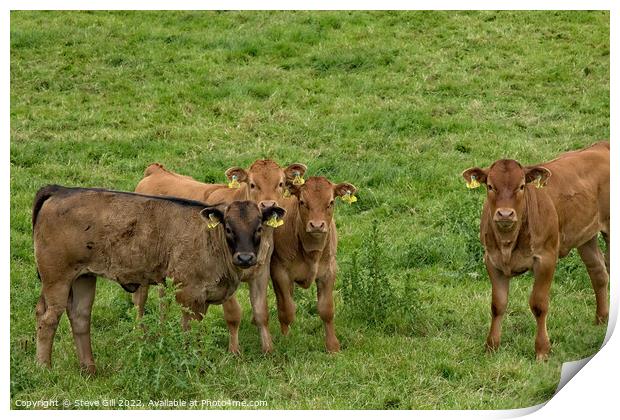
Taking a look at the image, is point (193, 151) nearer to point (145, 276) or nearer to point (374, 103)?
point (374, 103)

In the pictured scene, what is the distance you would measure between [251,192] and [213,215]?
1.00m

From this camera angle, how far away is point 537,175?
28.4 ft

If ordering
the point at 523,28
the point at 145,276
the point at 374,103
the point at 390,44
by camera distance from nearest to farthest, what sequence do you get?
Answer: the point at 145,276
the point at 523,28
the point at 390,44
the point at 374,103

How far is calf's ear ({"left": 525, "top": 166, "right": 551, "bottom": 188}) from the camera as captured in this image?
8.62 metres

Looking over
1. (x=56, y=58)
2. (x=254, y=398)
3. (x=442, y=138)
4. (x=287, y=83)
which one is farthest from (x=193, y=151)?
(x=254, y=398)

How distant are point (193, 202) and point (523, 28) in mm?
3507

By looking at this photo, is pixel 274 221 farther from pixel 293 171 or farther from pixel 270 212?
pixel 293 171

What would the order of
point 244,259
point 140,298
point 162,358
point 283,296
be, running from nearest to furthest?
point 162,358, point 244,259, point 283,296, point 140,298

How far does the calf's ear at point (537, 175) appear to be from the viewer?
862 centimetres

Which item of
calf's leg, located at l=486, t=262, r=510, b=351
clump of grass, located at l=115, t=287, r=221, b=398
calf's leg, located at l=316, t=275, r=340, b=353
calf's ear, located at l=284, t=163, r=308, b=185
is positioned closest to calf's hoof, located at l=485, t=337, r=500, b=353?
calf's leg, located at l=486, t=262, r=510, b=351

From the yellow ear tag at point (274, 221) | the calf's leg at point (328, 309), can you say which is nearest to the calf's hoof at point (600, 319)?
the calf's leg at point (328, 309)

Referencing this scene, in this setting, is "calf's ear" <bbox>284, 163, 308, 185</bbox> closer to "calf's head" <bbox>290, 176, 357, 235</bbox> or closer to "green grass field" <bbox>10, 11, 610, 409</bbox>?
"calf's head" <bbox>290, 176, 357, 235</bbox>

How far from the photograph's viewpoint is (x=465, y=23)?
1041cm

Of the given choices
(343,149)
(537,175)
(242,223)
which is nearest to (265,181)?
(242,223)
